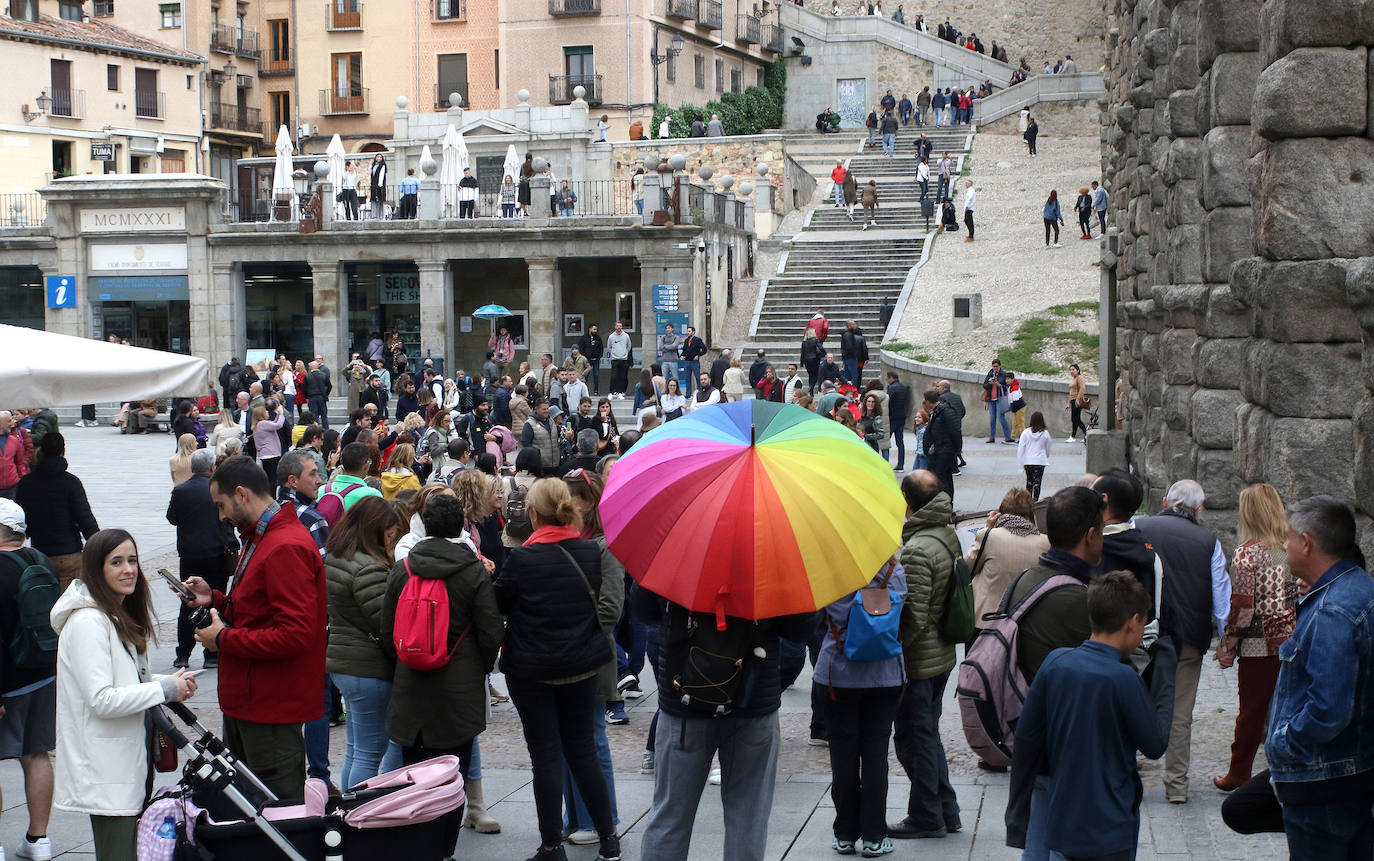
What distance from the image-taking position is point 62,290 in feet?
120

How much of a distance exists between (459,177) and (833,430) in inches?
1235

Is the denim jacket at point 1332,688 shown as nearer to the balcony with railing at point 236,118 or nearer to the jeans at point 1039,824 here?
the jeans at point 1039,824

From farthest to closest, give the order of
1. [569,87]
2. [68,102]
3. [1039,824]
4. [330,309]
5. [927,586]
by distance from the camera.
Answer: [569,87]
[68,102]
[330,309]
[927,586]
[1039,824]

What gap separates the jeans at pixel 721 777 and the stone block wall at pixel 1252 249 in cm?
245

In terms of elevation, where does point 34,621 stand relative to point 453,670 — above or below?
above

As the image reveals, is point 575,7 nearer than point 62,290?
No

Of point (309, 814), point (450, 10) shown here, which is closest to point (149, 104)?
point (450, 10)

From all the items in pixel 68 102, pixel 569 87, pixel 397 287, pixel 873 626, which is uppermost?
pixel 569 87

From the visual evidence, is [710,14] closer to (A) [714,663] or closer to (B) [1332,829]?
(A) [714,663]

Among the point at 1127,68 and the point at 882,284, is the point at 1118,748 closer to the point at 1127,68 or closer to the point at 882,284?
the point at 1127,68

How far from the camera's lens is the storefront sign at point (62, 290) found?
36625 millimetres

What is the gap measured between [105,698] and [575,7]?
155ft

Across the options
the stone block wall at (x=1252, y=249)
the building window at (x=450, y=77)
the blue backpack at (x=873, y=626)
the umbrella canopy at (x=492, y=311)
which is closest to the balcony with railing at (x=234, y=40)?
the building window at (x=450, y=77)

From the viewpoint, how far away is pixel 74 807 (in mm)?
5695
